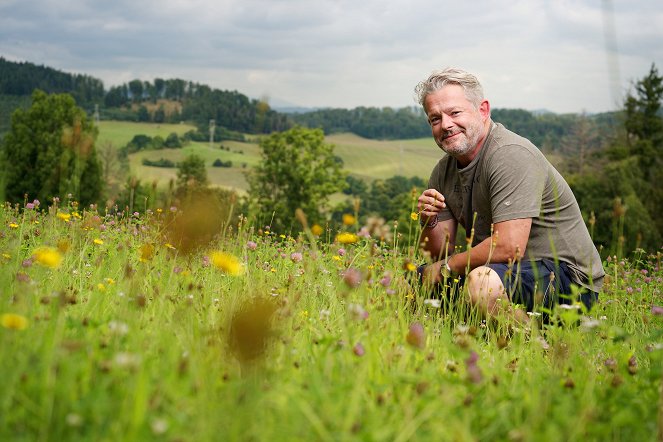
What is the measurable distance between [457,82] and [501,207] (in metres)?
0.96

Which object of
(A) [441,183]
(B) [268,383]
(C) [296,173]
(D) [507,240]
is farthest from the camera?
(C) [296,173]

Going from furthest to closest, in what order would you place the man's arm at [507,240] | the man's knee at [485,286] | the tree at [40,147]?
the tree at [40,147] → the man's arm at [507,240] → the man's knee at [485,286]

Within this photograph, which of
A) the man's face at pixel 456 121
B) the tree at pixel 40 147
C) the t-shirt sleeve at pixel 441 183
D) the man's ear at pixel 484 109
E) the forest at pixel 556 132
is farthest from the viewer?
the tree at pixel 40 147

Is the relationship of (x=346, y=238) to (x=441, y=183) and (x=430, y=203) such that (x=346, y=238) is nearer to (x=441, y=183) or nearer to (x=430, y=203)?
(x=430, y=203)

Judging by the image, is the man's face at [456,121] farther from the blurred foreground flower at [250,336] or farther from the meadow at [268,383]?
the blurred foreground flower at [250,336]

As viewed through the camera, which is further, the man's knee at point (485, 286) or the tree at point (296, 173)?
the tree at point (296, 173)

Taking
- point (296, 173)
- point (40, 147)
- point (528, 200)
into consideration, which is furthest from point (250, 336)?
point (296, 173)

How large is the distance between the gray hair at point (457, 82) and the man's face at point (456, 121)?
0.03 metres

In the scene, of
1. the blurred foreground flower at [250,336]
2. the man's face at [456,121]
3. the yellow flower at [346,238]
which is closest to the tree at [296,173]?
the man's face at [456,121]

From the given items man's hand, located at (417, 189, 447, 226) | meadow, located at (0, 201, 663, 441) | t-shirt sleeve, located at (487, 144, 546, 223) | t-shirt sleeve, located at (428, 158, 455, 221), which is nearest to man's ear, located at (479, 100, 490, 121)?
t-shirt sleeve, located at (487, 144, 546, 223)

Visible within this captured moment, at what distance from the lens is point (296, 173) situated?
4569 cm

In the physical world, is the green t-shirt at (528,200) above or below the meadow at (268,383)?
above

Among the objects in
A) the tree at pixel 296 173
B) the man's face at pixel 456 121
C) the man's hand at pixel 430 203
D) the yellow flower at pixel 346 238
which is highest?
the man's face at pixel 456 121

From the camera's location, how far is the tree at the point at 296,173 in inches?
1799
